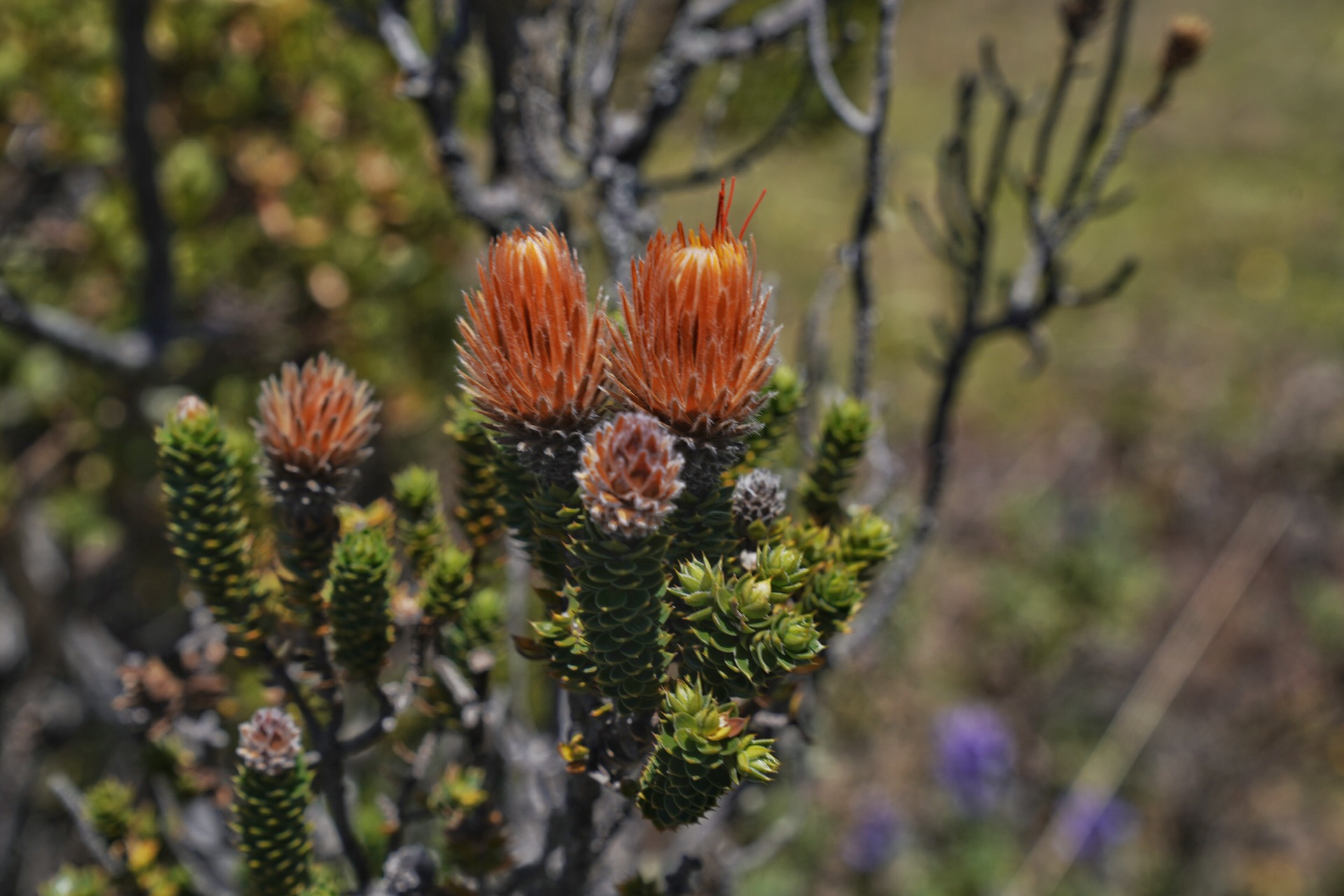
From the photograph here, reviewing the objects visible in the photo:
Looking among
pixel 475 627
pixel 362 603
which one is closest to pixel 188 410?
pixel 362 603

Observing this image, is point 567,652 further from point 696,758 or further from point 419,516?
point 419,516

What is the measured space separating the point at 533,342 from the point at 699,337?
143 millimetres

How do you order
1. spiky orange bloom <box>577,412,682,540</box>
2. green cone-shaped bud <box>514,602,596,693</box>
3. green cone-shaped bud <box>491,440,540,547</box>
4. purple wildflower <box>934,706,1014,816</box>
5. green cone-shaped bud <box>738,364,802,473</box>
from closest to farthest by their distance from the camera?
spiky orange bloom <box>577,412,682,540</box> < green cone-shaped bud <box>514,602,596,693</box> < green cone-shaped bud <box>491,440,540,547</box> < green cone-shaped bud <box>738,364,802,473</box> < purple wildflower <box>934,706,1014,816</box>

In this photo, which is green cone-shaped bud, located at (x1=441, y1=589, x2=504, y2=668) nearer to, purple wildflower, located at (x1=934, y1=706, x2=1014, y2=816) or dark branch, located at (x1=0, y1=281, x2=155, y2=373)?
dark branch, located at (x1=0, y1=281, x2=155, y2=373)

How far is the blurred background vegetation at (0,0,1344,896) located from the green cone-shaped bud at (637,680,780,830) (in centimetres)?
68

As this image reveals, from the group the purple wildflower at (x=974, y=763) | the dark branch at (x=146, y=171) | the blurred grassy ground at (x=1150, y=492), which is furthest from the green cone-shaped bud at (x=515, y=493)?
the purple wildflower at (x=974, y=763)

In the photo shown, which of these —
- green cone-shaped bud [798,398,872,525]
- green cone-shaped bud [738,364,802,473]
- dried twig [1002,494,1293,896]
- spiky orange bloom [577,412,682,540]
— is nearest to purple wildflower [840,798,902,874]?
dried twig [1002,494,1293,896]

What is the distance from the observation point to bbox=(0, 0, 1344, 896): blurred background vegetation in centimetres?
294

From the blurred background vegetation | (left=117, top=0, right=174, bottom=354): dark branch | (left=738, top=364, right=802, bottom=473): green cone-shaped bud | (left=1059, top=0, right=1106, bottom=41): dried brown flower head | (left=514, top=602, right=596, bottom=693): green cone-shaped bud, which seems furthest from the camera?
the blurred background vegetation

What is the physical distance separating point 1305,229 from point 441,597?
7.90 metres

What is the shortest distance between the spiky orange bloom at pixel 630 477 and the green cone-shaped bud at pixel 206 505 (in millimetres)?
520

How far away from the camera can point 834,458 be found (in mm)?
1112

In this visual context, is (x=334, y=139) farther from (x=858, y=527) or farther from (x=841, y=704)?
(x=841, y=704)

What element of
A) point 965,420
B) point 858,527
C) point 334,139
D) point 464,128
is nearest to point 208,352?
point 334,139
